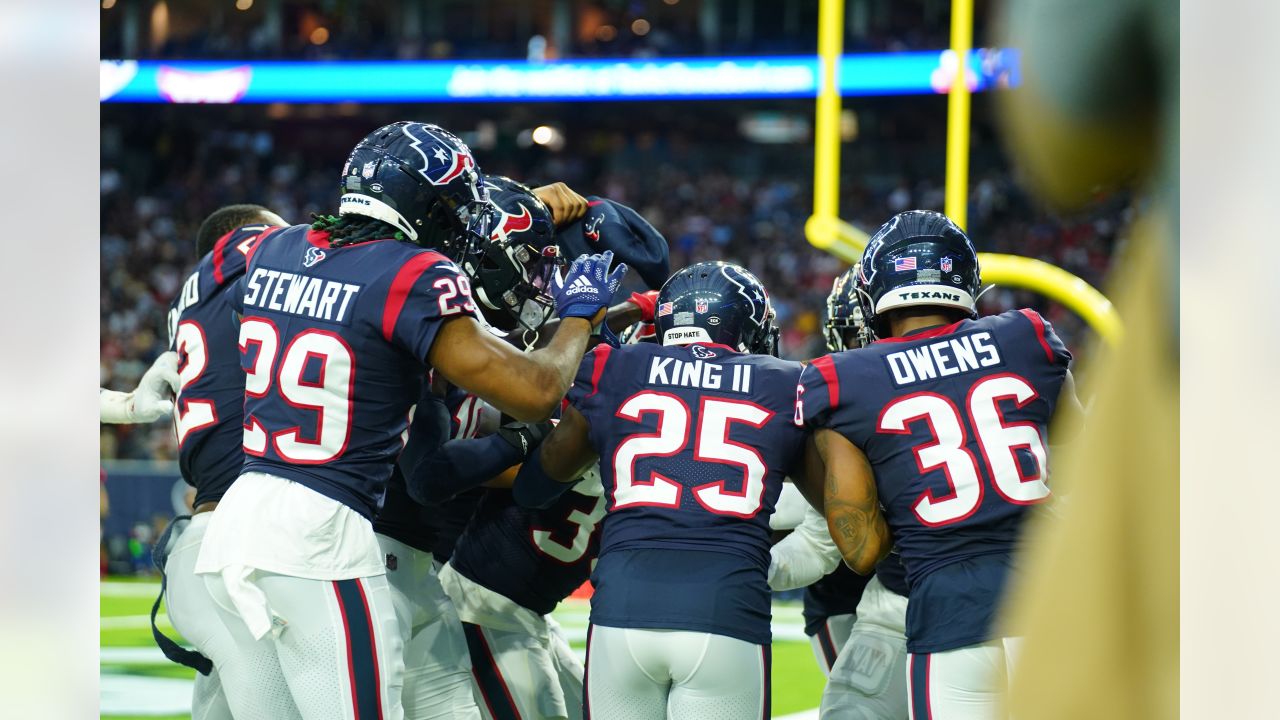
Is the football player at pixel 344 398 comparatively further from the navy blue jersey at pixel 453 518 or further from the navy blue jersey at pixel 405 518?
the navy blue jersey at pixel 453 518

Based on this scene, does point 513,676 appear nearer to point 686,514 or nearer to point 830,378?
point 686,514

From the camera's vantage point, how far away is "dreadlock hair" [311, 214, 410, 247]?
10.1 feet

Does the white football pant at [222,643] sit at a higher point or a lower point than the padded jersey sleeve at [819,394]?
lower

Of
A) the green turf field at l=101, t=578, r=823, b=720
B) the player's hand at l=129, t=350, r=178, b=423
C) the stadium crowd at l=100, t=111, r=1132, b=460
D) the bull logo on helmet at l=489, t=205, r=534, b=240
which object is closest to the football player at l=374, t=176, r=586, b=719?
the bull logo on helmet at l=489, t=205, r=534, b=240

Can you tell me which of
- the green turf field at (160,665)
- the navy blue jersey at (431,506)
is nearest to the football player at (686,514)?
the navy blue jersey at (431,506)

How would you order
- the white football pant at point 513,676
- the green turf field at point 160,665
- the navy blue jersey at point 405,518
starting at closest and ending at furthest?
1. the navy blue jersey at point 405,518
2. the white football pant at point 513,676
3. the green turf field at point 160,665

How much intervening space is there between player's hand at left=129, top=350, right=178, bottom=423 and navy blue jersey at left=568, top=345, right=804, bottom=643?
5.54 feet

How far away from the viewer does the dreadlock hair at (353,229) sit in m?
3.07

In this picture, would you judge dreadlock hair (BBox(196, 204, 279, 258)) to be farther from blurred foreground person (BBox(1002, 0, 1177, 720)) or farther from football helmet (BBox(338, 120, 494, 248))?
blurred foreground person (BBox(1002, 0, 1177, 720))

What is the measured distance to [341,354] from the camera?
2930 millimetres

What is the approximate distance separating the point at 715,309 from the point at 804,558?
934 millimetres

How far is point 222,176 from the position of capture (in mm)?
22922
